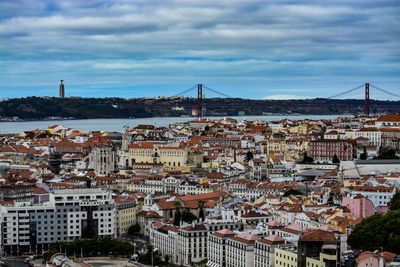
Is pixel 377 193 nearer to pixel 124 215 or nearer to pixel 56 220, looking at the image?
pixel 124 215

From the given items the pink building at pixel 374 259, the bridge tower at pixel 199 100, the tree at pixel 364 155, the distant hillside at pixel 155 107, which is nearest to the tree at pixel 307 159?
the tree at pixel 364 155

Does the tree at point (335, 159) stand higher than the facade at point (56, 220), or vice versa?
the tree at point (335, 159)

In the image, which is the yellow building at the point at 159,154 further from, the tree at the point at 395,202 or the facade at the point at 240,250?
the facade at the point at 240,250

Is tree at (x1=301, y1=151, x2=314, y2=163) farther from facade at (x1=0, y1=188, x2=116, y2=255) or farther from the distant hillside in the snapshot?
the distant hillside

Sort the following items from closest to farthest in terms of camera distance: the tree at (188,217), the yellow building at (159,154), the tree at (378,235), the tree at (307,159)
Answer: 1. the tree at (378,235)
2. the tree at (188,217)
3. the tree at (307,159)
4. the yellow building at (159,154)

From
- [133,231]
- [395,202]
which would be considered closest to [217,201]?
[133,231]

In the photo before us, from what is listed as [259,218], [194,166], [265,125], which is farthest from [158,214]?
[265,125]
